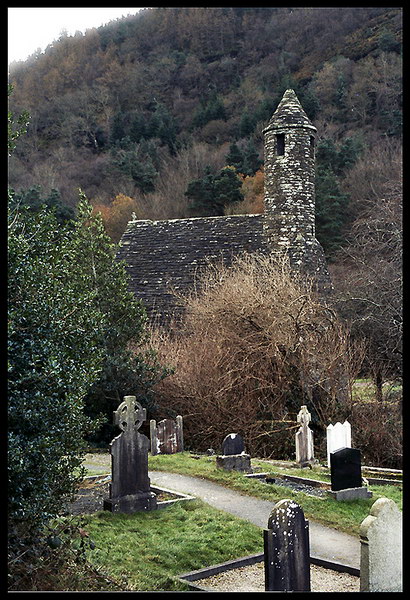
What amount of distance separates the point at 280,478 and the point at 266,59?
5469 centimetres

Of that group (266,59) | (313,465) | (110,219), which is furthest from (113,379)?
(266,59)

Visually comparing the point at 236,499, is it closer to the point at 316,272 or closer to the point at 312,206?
the point at 316,272

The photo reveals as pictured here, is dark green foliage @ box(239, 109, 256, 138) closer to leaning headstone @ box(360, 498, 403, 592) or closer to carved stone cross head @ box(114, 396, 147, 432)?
carved stone cross head @ box(114, 396, 147, 432)

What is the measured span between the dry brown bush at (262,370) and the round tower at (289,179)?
5396mm

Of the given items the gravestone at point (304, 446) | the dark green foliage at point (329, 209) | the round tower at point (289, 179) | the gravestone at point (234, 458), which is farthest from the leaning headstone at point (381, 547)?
the dark green foliage at point (329, 209)

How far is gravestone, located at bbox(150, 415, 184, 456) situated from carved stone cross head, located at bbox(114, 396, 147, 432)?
471cm

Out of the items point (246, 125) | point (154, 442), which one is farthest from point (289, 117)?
point (246, 125)

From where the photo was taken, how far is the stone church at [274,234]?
846 inches

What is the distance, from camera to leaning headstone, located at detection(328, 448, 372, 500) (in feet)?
33.0

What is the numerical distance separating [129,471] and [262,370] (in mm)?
7049

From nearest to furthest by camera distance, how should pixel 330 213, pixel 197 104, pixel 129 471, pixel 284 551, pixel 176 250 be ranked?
pixel 284 551, pixel 129 471, pixel 176 250, pixel 330 213, pixel 197 104

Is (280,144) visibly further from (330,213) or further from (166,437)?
(166,437)

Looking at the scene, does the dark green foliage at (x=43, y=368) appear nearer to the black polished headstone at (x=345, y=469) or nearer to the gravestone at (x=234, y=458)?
the black polished headstone at (x=345, y=469)

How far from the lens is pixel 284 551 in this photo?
18.6 feet
